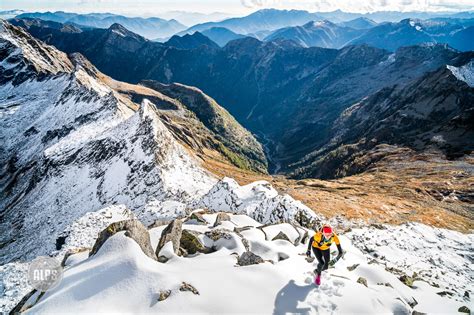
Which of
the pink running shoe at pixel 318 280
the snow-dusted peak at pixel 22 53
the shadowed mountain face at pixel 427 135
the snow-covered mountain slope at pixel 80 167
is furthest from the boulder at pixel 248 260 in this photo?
the snow-dusted peak at pixel 22 53

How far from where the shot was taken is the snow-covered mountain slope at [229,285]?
13500 mm

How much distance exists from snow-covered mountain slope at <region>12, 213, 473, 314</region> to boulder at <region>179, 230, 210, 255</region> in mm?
487

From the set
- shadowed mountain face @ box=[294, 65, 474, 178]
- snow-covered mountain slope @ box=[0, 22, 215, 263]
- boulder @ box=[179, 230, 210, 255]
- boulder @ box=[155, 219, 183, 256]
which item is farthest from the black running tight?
shadowed mountain face @ box=[294, 65, 474, 178]

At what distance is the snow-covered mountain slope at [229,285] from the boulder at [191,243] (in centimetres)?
49

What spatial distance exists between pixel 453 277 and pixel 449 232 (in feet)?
45.7

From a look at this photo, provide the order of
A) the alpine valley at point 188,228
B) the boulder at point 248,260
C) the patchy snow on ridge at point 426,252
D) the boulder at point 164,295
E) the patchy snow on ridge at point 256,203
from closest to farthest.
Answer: the boulder at point 164,295 → the alpine valley at point 188,228 → the boulder at point 248,260 → the patchy snow on ridge at point 426,252 → the patchy snow on ridge at point 256,203

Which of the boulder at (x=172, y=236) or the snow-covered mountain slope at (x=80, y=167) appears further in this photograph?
the snow-covered mountain slope at (x=80, y=167)

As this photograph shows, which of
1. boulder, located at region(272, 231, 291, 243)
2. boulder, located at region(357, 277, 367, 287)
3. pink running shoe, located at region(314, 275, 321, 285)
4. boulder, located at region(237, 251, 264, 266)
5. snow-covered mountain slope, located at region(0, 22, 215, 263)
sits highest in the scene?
boulder, located at region(237, 251, 264, 266)

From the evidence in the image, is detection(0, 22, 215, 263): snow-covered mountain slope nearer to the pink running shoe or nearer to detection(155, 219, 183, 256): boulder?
detection(155, 219, 183, 256): boulder

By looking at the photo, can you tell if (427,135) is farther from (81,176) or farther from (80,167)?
(81,176)

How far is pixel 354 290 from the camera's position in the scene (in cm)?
1520

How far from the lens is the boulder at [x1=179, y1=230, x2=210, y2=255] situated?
1950 centimetres

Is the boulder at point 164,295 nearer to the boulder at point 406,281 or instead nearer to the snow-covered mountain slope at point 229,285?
the snow-covered mountain slope at point 229,285

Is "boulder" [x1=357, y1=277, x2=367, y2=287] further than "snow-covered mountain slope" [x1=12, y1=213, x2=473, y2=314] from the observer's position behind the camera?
Yes
